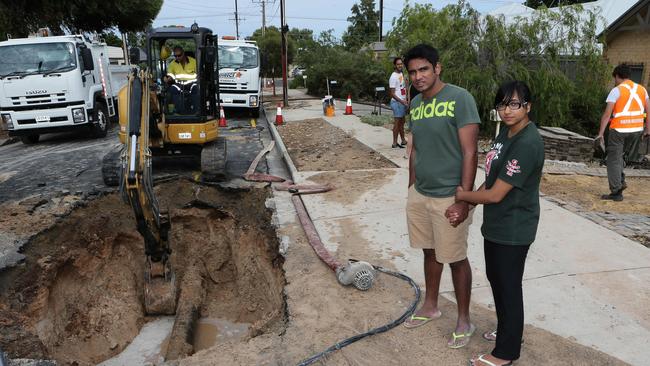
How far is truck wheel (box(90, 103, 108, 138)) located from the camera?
12870 millimetres

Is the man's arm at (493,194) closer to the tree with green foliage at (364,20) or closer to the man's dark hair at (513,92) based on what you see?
the man's dark hair at (513,92)

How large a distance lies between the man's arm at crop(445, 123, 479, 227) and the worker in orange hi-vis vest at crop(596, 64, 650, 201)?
172 inches

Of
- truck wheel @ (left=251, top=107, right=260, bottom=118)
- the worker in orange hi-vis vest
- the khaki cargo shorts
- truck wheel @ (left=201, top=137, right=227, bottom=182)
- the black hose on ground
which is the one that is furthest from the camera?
truck wheel @ (left=251, top=107, right=260, bottom=118)

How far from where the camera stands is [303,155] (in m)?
10.4

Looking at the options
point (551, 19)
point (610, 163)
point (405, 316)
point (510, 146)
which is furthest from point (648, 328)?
point (551, 19)

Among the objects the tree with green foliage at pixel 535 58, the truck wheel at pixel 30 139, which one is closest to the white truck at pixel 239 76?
the truck wheel at pixel 30 139

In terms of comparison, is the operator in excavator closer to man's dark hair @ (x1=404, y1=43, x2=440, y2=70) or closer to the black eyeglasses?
man's dark hair @ (x1=404, y1=43, x2=440, y2=70)

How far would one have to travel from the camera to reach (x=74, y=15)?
75.5 ft

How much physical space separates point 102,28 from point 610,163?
27816 mm

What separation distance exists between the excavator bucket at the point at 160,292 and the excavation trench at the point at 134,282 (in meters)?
0.14

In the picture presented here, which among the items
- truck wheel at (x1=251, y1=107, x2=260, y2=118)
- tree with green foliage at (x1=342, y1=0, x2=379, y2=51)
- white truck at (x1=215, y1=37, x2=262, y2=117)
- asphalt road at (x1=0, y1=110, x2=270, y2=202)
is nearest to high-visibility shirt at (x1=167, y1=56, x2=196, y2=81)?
asphalt road at (x1=0, y1=110, x2=270, y2=202)

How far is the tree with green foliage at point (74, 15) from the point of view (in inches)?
736

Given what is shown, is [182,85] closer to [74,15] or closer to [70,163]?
[70,163]

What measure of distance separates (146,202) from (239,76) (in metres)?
11.8
